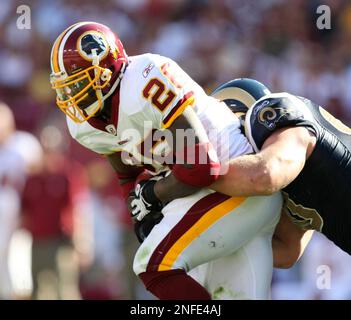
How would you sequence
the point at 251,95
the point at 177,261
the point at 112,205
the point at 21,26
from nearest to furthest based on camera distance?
1. the point at 177,261
2. the point at 251,95
3. the point at 112,205
4. the point at 21,26

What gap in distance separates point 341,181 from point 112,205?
345cm

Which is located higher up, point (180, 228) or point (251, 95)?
point (251, 95)

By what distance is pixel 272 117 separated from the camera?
11.7 ft

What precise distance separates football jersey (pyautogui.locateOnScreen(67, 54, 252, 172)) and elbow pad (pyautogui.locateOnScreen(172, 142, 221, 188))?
126 mm

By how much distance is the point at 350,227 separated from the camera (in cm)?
370

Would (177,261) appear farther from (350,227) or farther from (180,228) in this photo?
(350,227)

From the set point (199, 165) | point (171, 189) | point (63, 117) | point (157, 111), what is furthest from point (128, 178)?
point (63, 117)

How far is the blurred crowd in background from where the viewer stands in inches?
258

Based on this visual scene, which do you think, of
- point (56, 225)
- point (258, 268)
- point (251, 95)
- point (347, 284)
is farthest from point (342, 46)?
point (258, 268)

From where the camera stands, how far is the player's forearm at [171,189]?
3.59 metres

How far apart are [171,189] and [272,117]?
1.57ft

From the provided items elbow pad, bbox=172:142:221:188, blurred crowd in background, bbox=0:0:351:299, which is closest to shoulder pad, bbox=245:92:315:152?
elbow pad, bbox=172:142:221:188

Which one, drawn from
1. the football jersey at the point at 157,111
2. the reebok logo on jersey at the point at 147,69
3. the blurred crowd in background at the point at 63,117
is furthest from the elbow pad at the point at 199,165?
the blurred crowd in background at the point at 63,117

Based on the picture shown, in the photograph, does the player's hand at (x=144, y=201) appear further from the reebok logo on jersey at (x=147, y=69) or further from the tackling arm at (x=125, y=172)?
the reebok logo on jersey at (x=147, y=69)
